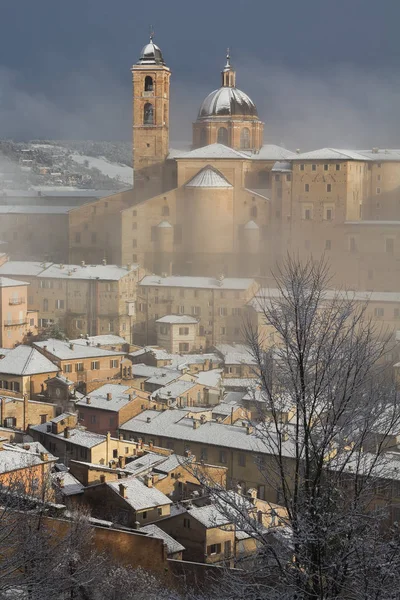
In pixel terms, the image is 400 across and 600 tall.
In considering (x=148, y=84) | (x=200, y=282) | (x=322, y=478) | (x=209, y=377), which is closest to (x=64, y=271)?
(x=200, y=282)

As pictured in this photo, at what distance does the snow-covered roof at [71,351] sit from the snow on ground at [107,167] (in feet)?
230

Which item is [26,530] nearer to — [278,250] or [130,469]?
[130,469]

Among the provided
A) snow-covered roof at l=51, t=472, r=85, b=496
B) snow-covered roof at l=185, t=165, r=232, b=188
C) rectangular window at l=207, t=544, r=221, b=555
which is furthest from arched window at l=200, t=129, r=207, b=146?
rectangular window at l=207, t=544, r=221, b=555

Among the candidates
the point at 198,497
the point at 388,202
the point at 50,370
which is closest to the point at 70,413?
the point at 50,370

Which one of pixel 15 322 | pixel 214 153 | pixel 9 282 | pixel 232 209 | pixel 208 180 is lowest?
pixel 15 322

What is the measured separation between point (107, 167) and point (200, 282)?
3065 inches

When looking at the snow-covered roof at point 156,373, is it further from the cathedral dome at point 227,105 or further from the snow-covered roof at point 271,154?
the cathedral dome at point 227,105

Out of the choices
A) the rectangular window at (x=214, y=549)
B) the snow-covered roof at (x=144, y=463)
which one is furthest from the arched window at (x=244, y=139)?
the rectangular window at (x=214, y=549)

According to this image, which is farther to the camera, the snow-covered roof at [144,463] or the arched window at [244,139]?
the arched window at [244,139]

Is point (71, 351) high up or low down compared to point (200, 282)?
down

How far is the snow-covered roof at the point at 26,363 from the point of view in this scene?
26.0 meters

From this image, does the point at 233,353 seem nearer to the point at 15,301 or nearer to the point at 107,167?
the point at 15,301

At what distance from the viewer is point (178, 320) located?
106ft

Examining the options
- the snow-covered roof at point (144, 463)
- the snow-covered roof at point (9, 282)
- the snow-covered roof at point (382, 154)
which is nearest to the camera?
the snow-covered roof at point (144, 463)
